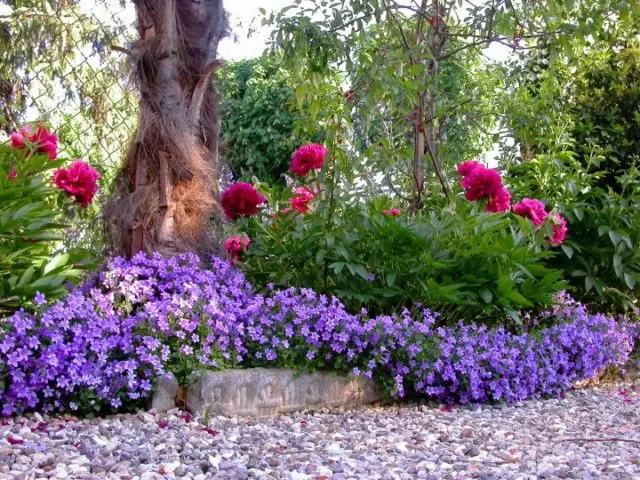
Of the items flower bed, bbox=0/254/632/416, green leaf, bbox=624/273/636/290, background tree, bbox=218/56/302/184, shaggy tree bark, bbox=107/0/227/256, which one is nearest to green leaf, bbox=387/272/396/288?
flower bed, bbox=0/254/632/416

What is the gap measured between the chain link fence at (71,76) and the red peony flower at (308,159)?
1.31 m

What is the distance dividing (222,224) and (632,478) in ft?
8.20

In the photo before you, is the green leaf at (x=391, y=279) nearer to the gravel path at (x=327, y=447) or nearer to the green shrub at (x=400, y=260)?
the green shrub at (x=400, y=260)

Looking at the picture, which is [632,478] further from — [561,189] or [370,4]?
[561,189]

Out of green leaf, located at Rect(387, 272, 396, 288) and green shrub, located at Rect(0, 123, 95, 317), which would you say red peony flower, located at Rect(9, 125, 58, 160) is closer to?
green shrub, located at Rect(0, 123, 95, 317)

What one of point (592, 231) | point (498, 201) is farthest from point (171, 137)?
point (592, 231)

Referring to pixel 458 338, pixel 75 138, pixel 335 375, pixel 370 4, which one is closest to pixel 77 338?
pixel 335 375

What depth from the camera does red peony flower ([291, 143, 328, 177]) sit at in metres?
3.62

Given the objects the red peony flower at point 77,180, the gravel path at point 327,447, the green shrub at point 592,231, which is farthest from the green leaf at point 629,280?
the red peony flower at point 77,180

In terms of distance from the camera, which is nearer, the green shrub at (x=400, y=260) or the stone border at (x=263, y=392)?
the stone border at (x=263, y=392)

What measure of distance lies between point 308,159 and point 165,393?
140 centimetres

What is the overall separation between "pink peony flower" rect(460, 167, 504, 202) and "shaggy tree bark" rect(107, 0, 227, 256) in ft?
4.22

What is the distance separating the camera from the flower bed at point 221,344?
8.41ft

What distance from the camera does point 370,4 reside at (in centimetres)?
369
